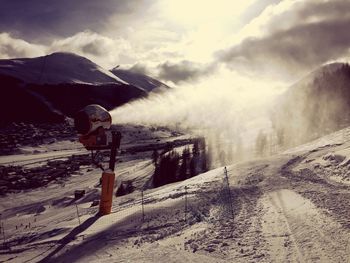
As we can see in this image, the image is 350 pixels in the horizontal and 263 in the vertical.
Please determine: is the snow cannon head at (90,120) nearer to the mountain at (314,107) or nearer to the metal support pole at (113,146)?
the metal support pole at (113,146)

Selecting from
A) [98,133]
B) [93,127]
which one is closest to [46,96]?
[98,133]

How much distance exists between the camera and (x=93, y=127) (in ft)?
44.7

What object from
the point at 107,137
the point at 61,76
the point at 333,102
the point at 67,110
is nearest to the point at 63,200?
the point at 107,137

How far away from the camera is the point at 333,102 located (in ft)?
141

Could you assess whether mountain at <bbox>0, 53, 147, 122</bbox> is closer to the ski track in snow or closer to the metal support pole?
the metal support pole

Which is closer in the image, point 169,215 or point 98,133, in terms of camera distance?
point 169,215

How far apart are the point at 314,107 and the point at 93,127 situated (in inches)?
1353

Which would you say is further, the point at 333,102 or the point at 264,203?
the point at 333,102

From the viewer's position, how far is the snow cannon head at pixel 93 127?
535 inches

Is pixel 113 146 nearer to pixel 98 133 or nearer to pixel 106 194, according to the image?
pixel 98 133

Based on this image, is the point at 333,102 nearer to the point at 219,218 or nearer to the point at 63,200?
the point at 63,200

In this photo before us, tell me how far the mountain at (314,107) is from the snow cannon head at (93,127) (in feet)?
74.1

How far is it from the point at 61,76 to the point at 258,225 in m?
192

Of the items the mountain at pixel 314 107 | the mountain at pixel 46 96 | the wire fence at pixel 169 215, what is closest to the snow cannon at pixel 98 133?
the wire fence at pixel 169 215
